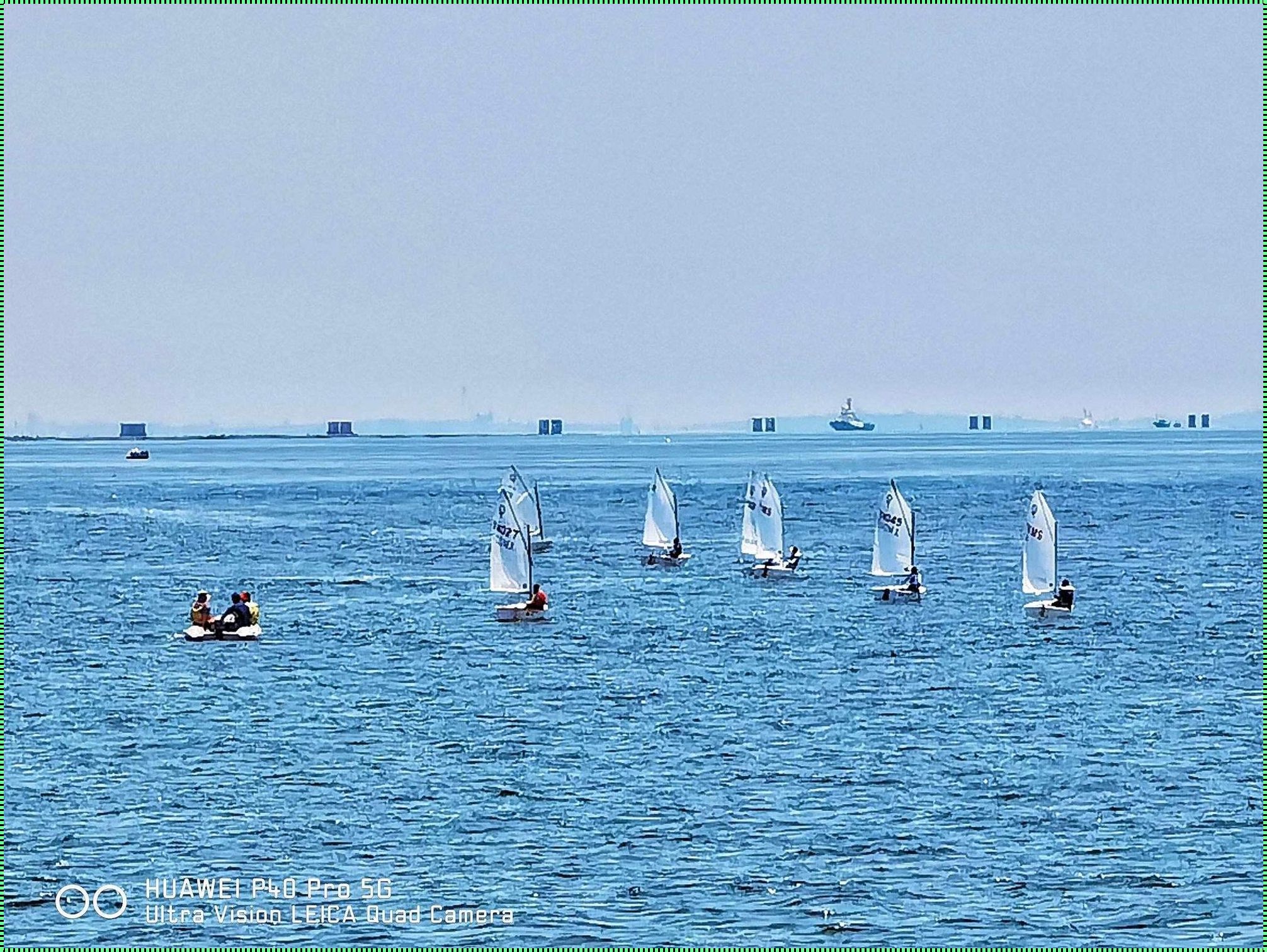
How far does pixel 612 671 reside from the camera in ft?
251

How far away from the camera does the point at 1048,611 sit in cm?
9406

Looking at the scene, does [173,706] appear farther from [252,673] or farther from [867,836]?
[867,836]

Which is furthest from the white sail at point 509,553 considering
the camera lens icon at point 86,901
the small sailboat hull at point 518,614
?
the camera lens icon at point 86,901

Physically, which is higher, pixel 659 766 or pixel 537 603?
pixel 537 603

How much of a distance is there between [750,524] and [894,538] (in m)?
20.8

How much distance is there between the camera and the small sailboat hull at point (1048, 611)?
93.9 meters

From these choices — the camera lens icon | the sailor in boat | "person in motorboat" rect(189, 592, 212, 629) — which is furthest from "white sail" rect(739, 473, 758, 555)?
the camera lens icon

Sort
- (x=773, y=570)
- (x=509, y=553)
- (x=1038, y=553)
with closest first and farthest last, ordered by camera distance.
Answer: (x=509, y=553)
(x=1038, y=553)
(x=773, y=570)

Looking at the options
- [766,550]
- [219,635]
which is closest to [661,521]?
[766,550]

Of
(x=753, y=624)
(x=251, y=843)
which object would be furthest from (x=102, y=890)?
(x=753, y=624)

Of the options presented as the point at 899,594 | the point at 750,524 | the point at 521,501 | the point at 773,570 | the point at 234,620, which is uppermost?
the point at 521,501

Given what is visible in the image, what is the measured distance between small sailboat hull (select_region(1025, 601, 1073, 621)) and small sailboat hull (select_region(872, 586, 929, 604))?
871 centimetres

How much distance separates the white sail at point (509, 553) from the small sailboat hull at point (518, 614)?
2.69 metres

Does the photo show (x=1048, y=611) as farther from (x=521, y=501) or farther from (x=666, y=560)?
(x=666, y=560)
